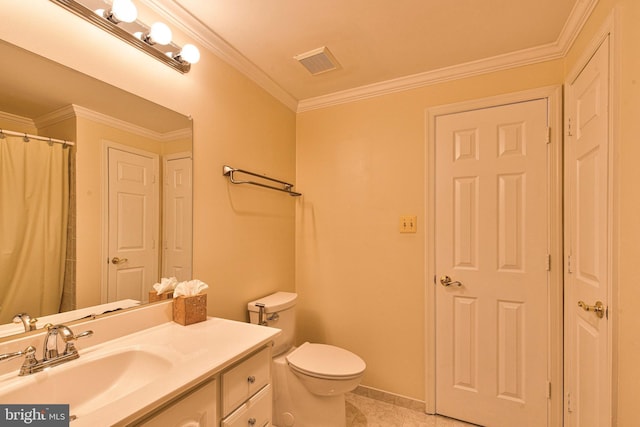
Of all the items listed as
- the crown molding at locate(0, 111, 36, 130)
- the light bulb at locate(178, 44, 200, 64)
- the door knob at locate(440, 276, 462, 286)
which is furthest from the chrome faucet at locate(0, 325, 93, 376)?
the door knob at locate(440, 276, 462, 286)

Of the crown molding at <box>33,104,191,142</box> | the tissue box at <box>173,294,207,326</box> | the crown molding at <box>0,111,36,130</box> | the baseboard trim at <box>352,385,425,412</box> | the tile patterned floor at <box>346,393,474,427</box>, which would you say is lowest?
the tile patterned floor at <box>346,393,474,427</box>

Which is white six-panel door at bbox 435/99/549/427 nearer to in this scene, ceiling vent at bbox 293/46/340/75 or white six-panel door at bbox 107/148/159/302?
ceiling vent at bbox 293/46/340/75

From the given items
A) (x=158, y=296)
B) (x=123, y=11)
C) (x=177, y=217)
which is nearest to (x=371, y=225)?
(x=177, y=217)

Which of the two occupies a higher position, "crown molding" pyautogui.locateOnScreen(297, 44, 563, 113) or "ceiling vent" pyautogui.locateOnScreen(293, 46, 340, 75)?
"ceiling vent" pyautogui.locateOnScreen(293, 46, 340, 75)

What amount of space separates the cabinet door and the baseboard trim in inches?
60.1

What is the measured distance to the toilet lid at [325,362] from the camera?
161 centimetres

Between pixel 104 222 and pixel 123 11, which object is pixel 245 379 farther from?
pixel 123 11

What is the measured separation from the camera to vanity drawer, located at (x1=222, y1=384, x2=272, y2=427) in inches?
40.7

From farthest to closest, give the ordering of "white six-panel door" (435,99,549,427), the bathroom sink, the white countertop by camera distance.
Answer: "white six-panel door" (435,99,549,427) < the bathroom sink < the white countertop

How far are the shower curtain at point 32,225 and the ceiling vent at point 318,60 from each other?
53.6 inches

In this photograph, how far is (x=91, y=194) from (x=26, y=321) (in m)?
0.47

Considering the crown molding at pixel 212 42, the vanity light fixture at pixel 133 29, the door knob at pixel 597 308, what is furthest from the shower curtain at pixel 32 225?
the door knob at pixel 597 308

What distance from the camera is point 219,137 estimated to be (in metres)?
1.67

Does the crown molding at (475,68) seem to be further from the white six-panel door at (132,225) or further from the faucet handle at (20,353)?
the faucet handle at (20,353)
